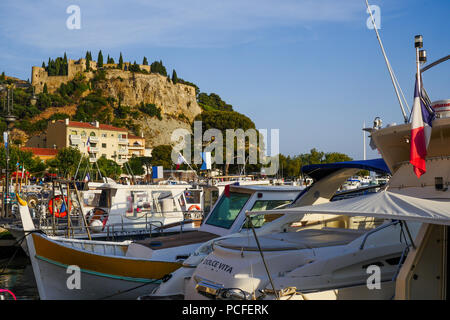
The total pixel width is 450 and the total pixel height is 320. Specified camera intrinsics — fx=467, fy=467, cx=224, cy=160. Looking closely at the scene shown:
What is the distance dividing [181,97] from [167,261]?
144m

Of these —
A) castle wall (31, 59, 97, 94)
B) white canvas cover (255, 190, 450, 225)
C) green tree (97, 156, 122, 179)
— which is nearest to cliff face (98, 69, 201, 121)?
castle wall (31, 59, 97, 94)

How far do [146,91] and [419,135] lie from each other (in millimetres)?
137918

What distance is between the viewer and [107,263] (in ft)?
31.8

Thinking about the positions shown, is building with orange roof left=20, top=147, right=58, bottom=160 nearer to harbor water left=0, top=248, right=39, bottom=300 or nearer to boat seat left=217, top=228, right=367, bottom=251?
harbor water left=0, top=248, right=39, bottom=300

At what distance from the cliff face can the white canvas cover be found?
134625 mm

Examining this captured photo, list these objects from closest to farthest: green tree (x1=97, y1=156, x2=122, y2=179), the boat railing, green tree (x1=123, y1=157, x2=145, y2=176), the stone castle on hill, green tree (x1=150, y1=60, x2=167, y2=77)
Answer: the boat railing < green tree (x1=97, y1=156, x2=122, y2=179) < green tree (x1=123, y1=157, x2=145, y2=176) < the stone castle on hill < green tree (x1=150, y1=60, x2=167, y2=77)

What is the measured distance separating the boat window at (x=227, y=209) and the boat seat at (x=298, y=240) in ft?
9.93

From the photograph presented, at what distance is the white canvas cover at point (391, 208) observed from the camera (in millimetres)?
4531

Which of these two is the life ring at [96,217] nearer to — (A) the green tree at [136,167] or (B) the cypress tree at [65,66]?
(A) the green tree at [136,167]

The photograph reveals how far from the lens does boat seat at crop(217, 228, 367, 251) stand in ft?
22.8

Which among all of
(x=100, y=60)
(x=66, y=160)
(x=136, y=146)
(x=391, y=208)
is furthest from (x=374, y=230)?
(x=100, y=60)

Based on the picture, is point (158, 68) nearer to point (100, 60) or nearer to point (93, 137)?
point (100, 60)
